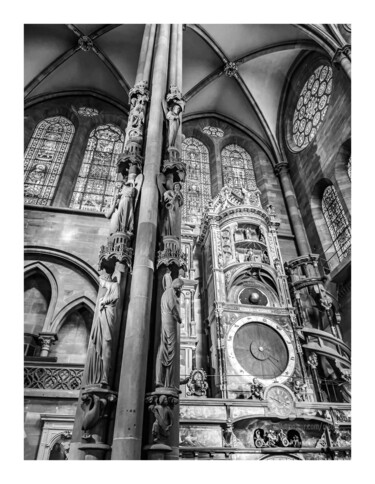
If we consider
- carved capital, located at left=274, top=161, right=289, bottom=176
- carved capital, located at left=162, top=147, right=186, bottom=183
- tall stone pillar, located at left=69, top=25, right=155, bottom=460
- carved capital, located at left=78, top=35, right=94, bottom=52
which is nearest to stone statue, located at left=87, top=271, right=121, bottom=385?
tall stone pillar, located at left=69, top=25, right=155, bottom=460

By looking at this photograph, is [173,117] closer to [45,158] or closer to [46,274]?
[46,274]

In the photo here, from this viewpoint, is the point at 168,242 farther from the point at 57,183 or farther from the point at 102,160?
the point at 102,160

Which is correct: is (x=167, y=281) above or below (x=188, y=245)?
below

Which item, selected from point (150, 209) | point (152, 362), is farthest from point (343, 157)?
point (152, 362)

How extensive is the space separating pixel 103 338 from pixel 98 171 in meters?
10.1

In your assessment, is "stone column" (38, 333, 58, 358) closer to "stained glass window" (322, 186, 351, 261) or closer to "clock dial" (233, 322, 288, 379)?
"clock dial" (233, 322, 288, 379)

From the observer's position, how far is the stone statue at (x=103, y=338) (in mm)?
2913

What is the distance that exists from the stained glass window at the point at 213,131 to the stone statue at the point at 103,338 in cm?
1243

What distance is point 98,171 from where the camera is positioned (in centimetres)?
1225

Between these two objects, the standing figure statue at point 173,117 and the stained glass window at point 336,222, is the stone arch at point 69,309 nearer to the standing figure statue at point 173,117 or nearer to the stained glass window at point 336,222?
the standing figure statue at point 173,117

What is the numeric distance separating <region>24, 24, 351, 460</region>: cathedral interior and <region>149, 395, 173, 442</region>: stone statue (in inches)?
0.6

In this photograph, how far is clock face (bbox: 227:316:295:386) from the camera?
23.2 feet

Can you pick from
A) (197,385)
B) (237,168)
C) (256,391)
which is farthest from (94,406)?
(237,168)

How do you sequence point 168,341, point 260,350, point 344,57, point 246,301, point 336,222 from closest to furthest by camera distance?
point 168,341 < point 260,350 < point 246,301 < point 344,57 < point 336,222
